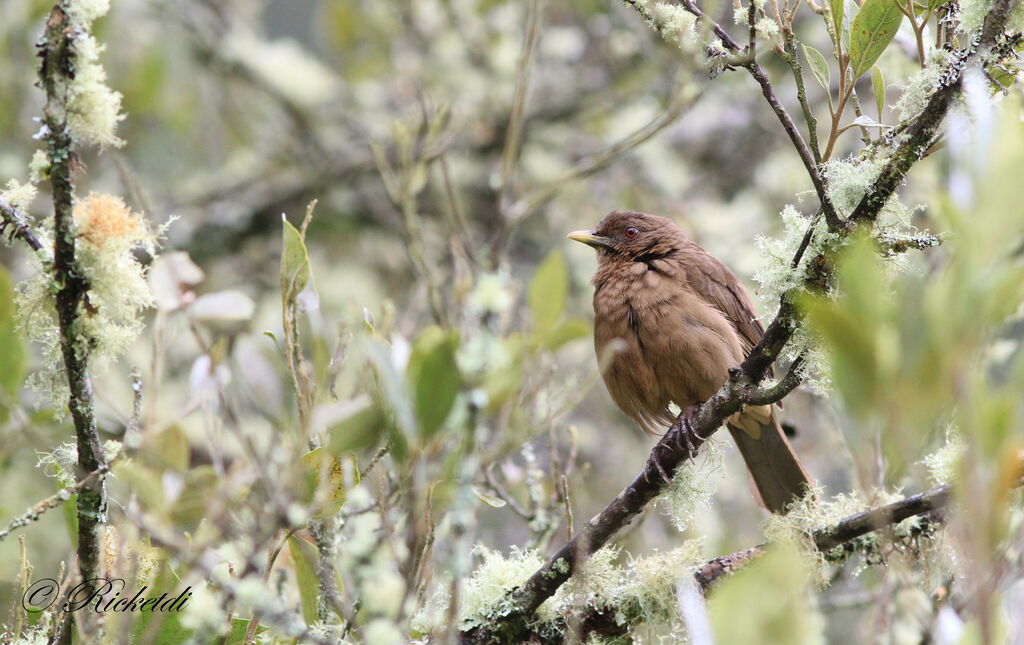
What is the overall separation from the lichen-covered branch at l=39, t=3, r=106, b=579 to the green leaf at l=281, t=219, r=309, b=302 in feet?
1.50

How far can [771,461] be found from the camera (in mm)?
4145

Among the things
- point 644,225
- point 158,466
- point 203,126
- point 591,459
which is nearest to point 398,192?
point 644,225

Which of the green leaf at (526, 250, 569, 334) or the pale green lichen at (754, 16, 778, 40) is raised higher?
the pale green lichen at (754, 16, 778, 40)

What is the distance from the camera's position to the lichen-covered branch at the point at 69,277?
7.14ft

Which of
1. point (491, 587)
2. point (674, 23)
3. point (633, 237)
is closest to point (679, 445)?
point (491, 587)

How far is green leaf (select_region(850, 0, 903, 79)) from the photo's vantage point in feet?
7.86

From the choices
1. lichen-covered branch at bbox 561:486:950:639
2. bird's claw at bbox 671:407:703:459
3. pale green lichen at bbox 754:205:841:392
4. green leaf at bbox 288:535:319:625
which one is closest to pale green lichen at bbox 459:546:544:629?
lichen-covered branch at bbox 561:486:950:639

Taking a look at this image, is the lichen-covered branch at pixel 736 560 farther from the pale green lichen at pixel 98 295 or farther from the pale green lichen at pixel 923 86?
the pale green lichen at pixel 98 295

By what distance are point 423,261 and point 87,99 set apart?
1880 mm

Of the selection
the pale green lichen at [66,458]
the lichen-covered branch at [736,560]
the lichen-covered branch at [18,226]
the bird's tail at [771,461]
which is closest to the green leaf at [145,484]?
the pale green lichen at [66,458]

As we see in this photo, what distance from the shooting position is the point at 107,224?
7.54 ft

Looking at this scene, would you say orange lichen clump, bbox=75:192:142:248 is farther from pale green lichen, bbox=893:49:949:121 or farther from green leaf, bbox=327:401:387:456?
pale green lichen, bbox=893:49:949:121

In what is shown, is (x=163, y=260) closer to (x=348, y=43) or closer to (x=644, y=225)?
(x=644, y=225)

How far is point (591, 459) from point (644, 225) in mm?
2350
